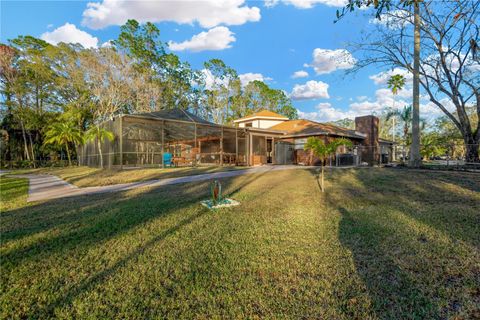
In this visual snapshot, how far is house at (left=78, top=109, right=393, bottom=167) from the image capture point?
13883 mm

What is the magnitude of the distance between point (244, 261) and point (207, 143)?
19.1m

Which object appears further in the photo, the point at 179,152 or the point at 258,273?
the point at 179,152

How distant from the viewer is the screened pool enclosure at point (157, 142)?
1327 cm

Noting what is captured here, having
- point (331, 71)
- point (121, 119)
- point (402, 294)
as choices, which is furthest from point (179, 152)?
point (402, 294)

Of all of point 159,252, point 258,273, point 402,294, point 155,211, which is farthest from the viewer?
point 155,211

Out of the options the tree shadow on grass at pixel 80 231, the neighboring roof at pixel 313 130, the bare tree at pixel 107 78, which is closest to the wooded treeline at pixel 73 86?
the bare tree at pixel 107 78

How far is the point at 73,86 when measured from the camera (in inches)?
895

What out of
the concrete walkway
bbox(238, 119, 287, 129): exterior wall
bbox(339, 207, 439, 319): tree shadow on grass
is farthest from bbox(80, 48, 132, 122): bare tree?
bbox(339, 207, 439, 319): tree shadow on grass

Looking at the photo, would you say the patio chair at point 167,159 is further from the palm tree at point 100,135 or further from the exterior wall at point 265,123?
the exterior wall at point 265,123

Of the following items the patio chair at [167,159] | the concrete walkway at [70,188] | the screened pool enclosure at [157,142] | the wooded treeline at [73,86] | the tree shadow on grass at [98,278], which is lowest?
the tree shadow on grass at [98,278]

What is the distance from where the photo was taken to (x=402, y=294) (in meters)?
2.00

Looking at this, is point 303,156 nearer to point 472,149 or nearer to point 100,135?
point 472,149

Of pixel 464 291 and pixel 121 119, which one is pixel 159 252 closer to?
pixel 464 291

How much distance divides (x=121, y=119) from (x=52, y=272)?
11.5 meters
